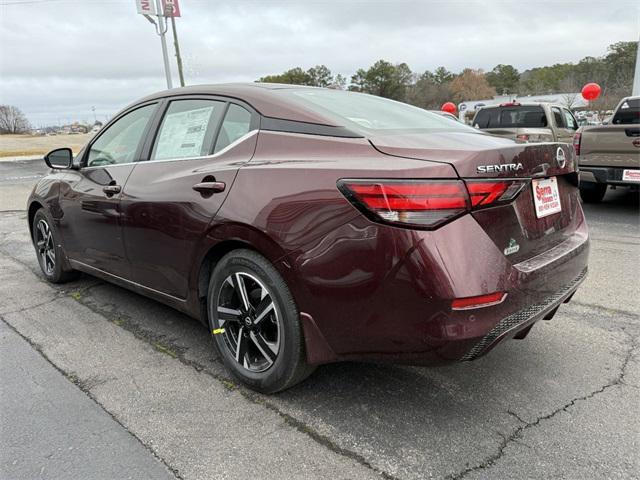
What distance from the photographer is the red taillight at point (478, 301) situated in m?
1.91

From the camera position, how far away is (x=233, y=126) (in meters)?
2.71

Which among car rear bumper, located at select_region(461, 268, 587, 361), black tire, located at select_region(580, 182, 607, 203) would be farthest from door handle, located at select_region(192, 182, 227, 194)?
black tire, located at select_region(580, 182, 607, 203)

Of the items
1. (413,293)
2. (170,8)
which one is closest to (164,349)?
(413,293)

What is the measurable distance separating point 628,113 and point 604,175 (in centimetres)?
194

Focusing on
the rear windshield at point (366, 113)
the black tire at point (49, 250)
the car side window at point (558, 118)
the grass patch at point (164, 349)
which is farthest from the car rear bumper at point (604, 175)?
the black tire at point (49, 250)

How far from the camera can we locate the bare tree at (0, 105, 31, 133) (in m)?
58.4

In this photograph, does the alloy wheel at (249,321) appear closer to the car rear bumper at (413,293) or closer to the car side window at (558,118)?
the car rear bumper at (413,293)

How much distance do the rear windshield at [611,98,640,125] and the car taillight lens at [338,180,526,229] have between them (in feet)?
25.4

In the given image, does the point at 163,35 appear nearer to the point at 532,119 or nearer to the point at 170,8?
the point at 170,8

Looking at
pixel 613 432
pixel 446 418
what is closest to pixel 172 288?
pixel 446 418

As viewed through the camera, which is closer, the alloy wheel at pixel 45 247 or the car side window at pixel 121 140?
the car side window at pixel 121 140

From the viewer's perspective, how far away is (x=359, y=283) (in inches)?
80.0

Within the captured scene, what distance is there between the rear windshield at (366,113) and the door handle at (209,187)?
597mm

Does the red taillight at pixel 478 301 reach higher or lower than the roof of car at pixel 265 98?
lower
